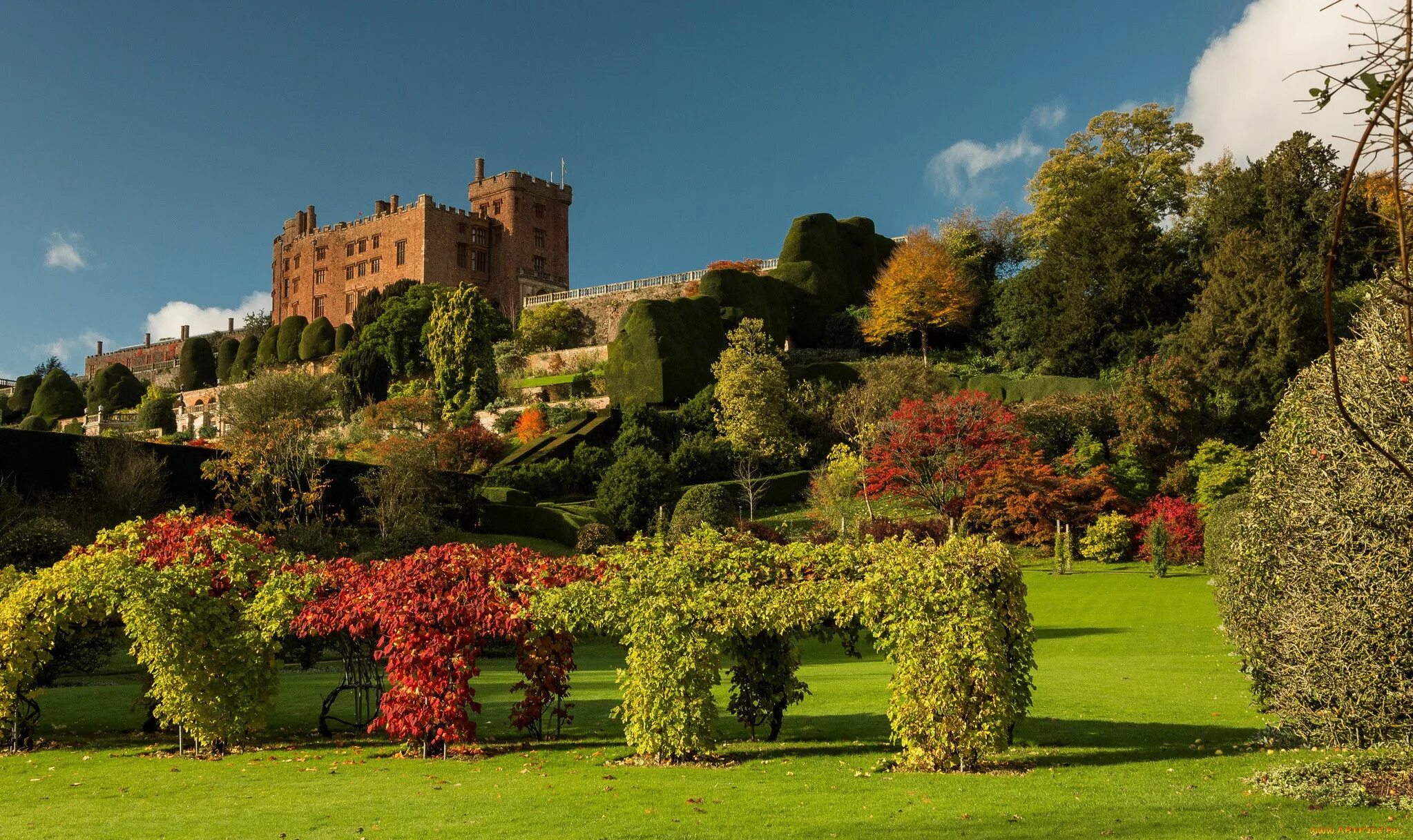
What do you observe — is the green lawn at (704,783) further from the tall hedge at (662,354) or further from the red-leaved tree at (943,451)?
the tall hedge at (662,354)

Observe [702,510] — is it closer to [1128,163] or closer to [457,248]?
[1128,163]

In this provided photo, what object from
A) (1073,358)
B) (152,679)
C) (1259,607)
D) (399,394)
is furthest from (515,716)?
(399,394)

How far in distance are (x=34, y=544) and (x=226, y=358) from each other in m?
49.2

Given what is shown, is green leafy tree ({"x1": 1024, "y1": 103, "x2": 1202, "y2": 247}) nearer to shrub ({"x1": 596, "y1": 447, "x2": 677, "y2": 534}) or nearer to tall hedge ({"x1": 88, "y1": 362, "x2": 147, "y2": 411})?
shrub ({"x1": 596, "y1": 447, "x2": 677, "y2": 534})

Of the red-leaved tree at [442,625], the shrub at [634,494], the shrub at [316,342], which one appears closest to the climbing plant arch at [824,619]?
the red-leaved tree at [442,625]

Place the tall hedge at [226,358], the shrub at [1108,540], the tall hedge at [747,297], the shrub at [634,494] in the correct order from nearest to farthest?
1. the shrub at [1108,540]
2. the shrub at [634,494]
3. the tall hedge at [747,297]
4. the tall hedge at [226,358]

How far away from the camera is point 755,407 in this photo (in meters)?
37.5

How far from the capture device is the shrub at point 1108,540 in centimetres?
2948

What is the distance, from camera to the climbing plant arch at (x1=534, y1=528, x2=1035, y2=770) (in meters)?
9.23

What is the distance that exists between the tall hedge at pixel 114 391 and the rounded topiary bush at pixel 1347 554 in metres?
64.0

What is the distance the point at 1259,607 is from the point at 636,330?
33.5m

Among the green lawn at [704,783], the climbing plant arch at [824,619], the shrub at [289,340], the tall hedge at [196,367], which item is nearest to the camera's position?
the green lawn at [704,783]

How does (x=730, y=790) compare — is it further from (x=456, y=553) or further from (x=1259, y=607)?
(x=1259, y=607)

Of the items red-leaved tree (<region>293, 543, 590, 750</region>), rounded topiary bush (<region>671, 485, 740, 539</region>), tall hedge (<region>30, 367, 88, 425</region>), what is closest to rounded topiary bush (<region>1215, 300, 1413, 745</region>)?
red-leaved tree (<region>293, 543, 590, 750</region>)
